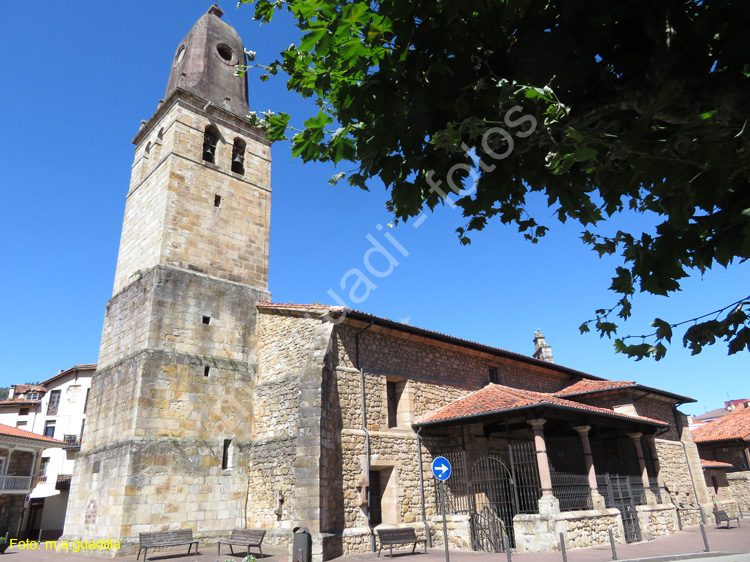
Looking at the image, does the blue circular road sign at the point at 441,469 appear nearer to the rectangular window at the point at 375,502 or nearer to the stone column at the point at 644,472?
the rectangular window at the point at 375,502

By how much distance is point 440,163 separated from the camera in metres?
3.92

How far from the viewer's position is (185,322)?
1557 centimetres

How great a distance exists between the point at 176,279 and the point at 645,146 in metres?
14.8

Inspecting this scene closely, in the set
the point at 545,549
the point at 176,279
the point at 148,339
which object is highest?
the point at 176,279

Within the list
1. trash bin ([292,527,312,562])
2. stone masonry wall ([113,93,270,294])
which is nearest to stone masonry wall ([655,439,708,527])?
trash bin ([292,527,312,562])

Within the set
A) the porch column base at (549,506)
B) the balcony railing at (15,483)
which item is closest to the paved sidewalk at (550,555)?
the porch column base at (549,506)

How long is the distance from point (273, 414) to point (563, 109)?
1364 centimetres

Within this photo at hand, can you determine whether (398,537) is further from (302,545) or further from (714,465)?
(714,465)

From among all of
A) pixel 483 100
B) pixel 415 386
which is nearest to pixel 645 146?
pixel 483 100

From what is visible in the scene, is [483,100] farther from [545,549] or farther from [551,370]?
[551,370]

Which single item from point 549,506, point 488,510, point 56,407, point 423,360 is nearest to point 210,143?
point 423,360

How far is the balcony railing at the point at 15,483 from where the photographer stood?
24.6 metres

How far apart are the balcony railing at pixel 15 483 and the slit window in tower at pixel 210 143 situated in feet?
63.7

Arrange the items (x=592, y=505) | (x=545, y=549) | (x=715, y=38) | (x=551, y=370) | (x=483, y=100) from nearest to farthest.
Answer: (x=715, y=38) → (x=483, y=100) → (x=545, y=549) → (x=592, y=505) → (x=551, y=370)
